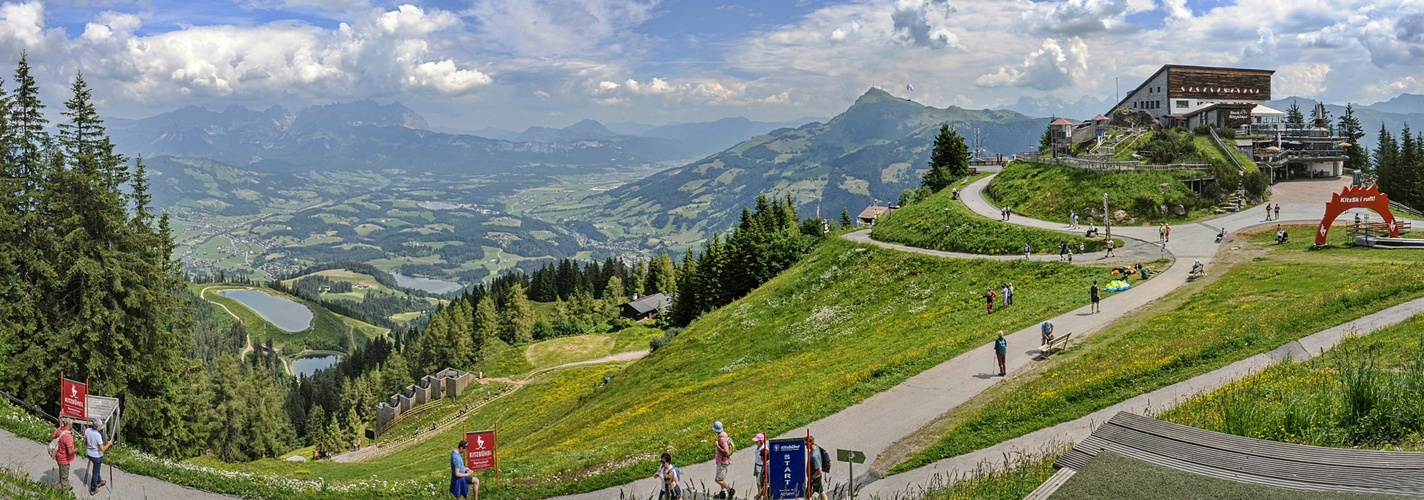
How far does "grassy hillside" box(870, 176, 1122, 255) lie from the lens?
55.7 metres

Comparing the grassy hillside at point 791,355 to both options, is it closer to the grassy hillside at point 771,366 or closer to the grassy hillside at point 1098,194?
the grassy hillside at point 771,366

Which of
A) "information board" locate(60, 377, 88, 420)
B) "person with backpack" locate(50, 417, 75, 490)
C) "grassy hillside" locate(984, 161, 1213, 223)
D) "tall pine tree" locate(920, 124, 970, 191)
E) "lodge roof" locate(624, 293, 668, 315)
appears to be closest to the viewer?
"person with backpack" locate(50, 417, 75, 490)

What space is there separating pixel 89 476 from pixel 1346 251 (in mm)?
56296

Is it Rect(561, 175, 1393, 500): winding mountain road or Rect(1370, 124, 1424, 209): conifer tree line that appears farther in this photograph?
Rect(1370, 124, 1424, 209): conifer tree line

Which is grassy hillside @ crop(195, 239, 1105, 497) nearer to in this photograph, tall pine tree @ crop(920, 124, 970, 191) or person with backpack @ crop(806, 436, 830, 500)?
person with backpack @ crop(806, 436, 830, 500)

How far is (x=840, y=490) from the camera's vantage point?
18.7 m

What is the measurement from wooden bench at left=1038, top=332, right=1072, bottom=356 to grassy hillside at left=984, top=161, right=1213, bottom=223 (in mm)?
33690

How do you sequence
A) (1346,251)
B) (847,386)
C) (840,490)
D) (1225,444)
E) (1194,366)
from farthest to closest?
(1346,251) < (847,386) < (1194,366) < (840,490) < (1225,444)

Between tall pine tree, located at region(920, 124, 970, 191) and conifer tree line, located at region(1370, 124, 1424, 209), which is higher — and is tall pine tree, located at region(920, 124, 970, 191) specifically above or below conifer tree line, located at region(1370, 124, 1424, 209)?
above

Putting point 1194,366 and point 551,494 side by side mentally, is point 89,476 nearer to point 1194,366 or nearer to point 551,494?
point 551,494

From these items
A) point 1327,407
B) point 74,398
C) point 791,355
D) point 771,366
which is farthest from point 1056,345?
point 74,398

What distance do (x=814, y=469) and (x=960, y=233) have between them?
1890 inches

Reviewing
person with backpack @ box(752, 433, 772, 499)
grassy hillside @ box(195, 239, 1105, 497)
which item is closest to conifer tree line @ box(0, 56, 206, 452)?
grassy hillside @ box(195, 239, 1105, 497)

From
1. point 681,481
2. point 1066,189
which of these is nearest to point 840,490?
point 681,481
